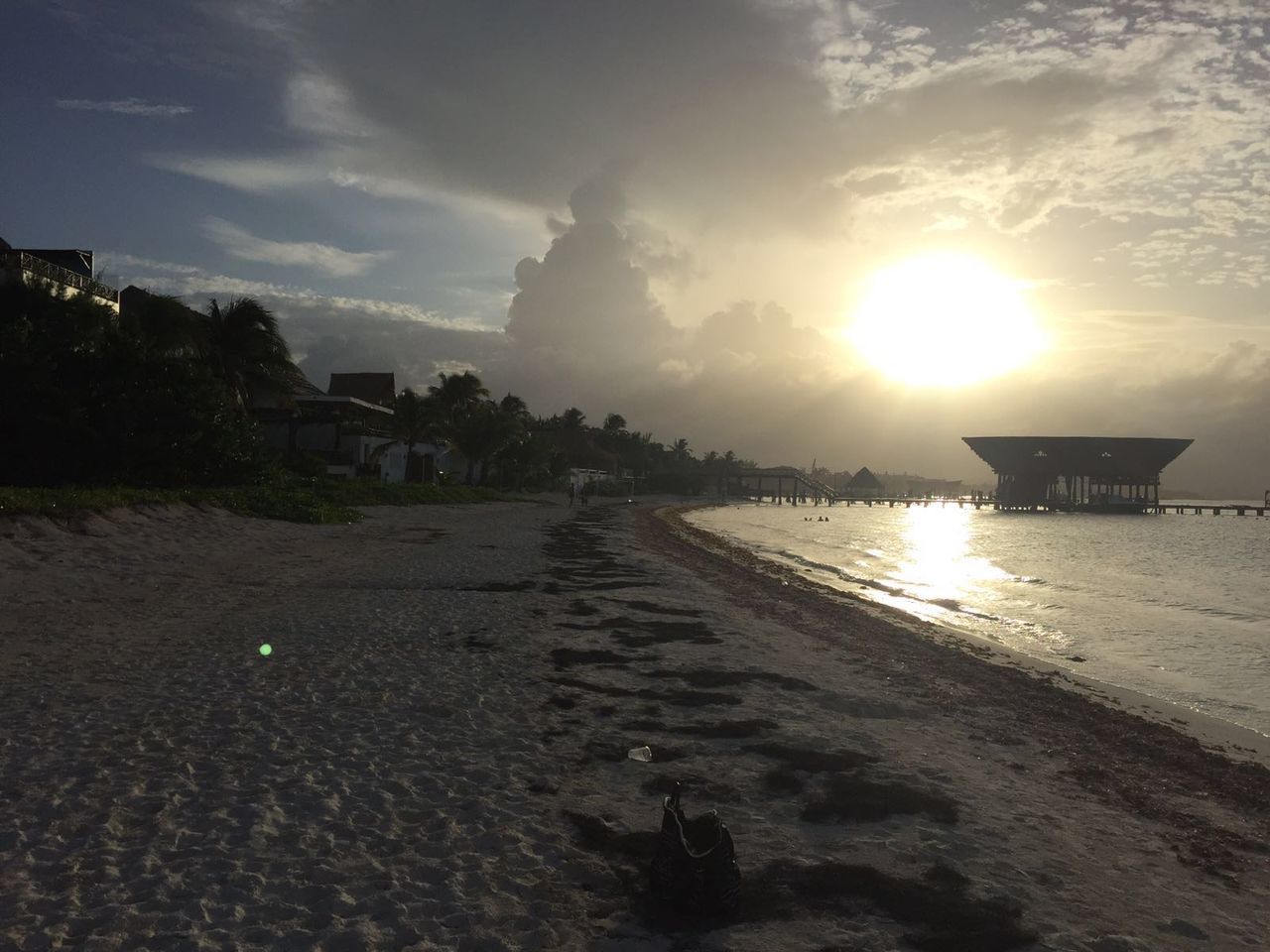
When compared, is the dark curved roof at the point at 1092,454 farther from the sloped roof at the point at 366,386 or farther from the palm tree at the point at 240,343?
the palm tree at the point at 240,343

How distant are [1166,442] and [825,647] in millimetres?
149128

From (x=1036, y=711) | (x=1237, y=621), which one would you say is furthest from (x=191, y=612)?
(x=1237, y=621)

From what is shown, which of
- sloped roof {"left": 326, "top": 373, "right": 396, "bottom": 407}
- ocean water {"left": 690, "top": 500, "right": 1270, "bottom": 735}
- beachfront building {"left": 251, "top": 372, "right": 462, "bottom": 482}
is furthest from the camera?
sloped roof {"left": 326, "top": 373, "right": 396, "bottom": 407}

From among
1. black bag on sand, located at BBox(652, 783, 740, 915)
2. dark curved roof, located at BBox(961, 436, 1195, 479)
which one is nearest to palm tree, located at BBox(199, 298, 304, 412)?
black bag on sand, located at BBox(652, 783, 740, 915)

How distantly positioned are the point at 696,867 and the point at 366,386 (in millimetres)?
64236

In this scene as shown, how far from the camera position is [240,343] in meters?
35.3

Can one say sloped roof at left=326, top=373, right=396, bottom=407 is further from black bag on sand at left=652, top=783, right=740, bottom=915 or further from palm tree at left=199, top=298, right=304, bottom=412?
black bag on sand at left=652, top=783, right=740, bottom=915

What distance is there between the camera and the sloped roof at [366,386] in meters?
63.4

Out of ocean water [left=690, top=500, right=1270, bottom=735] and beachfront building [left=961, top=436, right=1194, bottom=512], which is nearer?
ocean water [left=690, top=500, right=1270, bottom=735]

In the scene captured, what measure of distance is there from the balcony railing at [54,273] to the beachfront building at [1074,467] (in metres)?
137

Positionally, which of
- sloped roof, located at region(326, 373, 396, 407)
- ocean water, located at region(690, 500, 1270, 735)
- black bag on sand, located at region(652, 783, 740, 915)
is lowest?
ocean water, located at region(690, 500, 1270, 735)

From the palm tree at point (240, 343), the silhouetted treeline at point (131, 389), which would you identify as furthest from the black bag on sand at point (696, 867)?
the palm tree at point (240, 343)

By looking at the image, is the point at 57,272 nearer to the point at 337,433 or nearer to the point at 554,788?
the point at 337,433

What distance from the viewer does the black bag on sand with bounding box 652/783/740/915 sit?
4.09m
